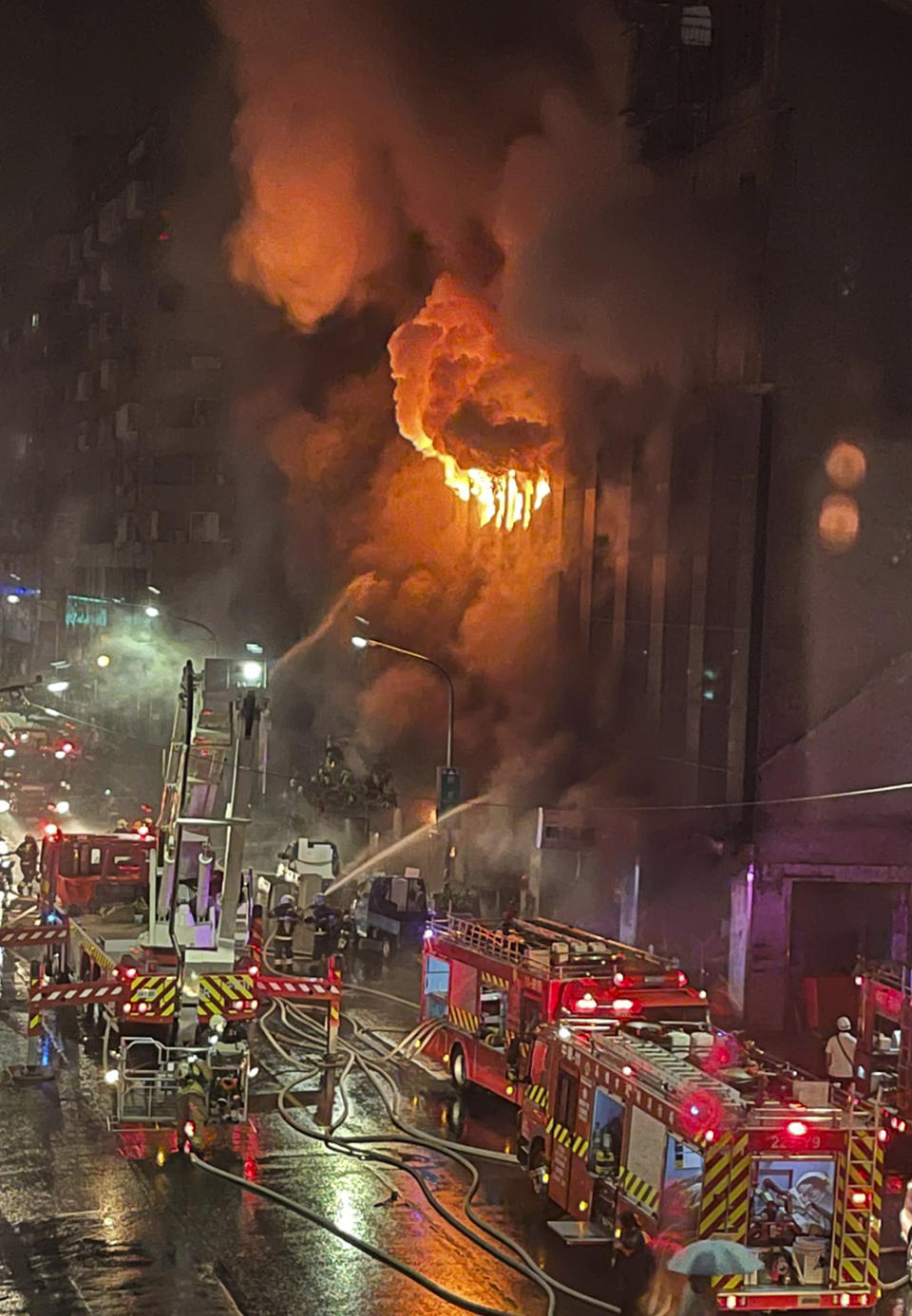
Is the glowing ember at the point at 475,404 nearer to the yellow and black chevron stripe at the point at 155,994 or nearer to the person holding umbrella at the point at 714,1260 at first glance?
the yellow and black chevron stripe at the point at 155,994

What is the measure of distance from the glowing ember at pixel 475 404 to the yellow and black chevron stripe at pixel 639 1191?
22142mm

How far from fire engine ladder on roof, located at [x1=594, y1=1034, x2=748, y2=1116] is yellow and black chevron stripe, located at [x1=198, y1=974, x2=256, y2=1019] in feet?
13.4

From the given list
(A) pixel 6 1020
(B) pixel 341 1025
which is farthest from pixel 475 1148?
(A) pixel 6 1020

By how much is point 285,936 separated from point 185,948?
673cm

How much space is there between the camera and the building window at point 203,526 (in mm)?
62062

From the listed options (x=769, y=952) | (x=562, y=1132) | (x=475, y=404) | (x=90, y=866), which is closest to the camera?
(x=562, y=1132)

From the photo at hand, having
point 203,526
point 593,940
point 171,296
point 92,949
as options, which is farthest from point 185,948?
point 171,296

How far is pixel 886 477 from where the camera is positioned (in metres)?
25.7

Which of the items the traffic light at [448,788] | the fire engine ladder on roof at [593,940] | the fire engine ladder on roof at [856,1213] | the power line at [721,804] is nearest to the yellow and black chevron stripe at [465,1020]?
the fire engine ladder on roof at [593,940]

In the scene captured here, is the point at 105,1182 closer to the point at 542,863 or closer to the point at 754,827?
the point at 754,827

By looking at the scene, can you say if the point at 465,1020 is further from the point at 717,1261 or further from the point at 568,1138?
the point at 717,1261

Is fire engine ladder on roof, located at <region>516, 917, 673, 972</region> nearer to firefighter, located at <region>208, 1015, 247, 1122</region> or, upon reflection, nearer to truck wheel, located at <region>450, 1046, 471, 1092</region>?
truck wheel, located at <region>450, 1046, 471, 1092</region>

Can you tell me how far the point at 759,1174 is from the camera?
11281mm

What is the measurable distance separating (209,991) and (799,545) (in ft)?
44.4
